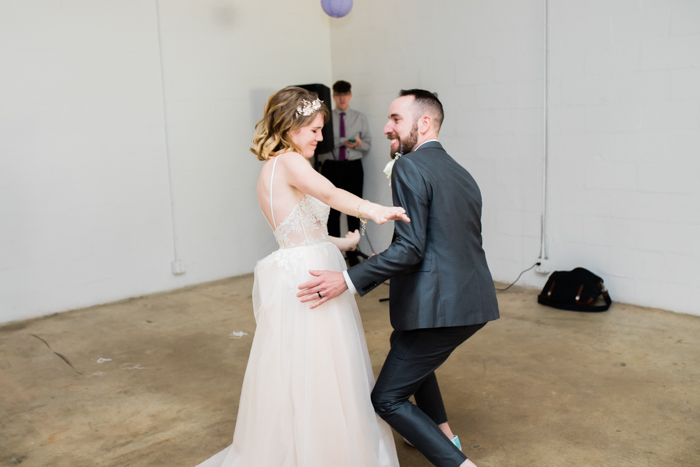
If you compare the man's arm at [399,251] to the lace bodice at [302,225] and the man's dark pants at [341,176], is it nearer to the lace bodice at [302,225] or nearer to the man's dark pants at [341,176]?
the lace bodice at [302,225]

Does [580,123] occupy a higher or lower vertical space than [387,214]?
higher

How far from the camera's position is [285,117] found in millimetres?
2246

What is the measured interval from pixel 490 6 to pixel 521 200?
156 centimetres

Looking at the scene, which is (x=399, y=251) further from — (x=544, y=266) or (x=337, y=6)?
(x=337, y=6)

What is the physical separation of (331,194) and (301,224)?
0.25 metres

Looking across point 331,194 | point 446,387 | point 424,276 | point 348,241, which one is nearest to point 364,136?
point 446,387

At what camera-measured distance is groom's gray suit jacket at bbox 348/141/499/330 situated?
1.99m

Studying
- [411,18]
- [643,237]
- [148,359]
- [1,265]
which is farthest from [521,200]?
[1,265]

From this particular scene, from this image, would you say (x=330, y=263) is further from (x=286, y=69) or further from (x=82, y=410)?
(x=286, y=69)

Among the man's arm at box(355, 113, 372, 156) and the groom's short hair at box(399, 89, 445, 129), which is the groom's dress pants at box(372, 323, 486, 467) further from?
the man's arm at box(355, 113, 372, 156)

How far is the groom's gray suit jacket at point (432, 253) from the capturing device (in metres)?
1.99

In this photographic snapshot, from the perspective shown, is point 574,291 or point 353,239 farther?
point 574,291

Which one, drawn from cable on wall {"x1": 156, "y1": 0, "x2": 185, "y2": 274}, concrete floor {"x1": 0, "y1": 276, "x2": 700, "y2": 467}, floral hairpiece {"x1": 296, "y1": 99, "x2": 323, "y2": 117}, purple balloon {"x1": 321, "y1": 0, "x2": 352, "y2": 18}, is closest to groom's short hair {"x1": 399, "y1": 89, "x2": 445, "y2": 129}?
floral hairpiece {"x1": 296, "y1": 99, "x2": 323, "y2": 117}

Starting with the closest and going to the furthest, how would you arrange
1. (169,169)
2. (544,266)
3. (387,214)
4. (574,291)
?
(387,214)
(574,291)
(544,266)
(169,169)
